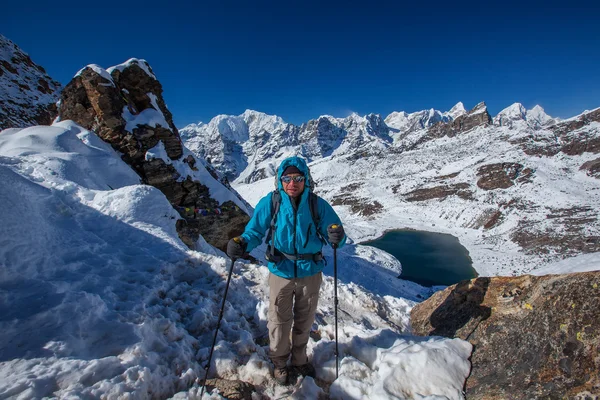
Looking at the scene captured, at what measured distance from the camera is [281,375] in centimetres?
354

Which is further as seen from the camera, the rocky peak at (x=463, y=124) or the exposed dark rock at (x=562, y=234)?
the rocky peak at (x=463, y=124)

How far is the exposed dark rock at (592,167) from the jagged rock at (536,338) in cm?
9489

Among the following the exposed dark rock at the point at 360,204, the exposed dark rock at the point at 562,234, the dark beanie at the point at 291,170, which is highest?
the dark beanie at the point at 291,170

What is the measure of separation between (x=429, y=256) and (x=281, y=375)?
4749 cm

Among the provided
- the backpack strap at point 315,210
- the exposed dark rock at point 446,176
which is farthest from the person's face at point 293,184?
the exposed dark rock at point 446,176

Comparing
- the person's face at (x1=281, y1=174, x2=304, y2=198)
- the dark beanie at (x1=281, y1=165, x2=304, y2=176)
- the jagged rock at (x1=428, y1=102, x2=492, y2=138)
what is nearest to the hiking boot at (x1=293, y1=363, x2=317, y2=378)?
the person's face at (x1=281, y1=174, x2=304, y2=198)

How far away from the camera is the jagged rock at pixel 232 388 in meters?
3.14

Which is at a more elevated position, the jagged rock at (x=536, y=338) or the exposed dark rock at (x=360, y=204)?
the jagged rock at (x=536, y=338)

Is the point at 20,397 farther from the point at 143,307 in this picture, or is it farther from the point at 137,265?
the point at 137,265

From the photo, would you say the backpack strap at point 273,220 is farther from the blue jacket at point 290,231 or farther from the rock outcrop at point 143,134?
the rock outcrop at point 143,134

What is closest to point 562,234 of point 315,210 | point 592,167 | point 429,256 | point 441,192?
point 429,256

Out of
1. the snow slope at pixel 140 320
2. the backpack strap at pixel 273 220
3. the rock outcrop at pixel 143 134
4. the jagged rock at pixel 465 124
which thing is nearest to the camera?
the snow slope at pixel 140 320

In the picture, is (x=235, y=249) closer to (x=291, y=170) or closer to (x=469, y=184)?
(x=291, y=170)

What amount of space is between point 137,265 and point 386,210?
7585 cm
